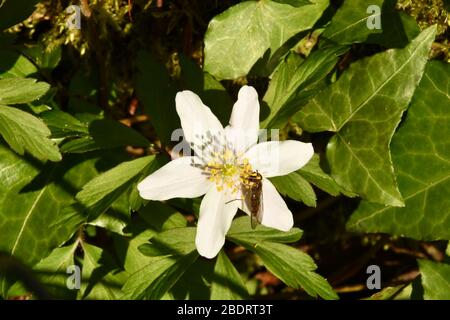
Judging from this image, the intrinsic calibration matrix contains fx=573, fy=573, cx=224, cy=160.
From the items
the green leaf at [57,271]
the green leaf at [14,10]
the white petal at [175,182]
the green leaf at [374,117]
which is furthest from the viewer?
the green leaf at [57,271]

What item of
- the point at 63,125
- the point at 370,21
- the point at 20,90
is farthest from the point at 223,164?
the point at 370,21

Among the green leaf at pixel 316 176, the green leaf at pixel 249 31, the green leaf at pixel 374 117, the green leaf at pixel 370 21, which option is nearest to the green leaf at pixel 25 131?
the green leaf at pixel 249 31

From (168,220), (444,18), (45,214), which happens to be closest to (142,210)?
(168,220)

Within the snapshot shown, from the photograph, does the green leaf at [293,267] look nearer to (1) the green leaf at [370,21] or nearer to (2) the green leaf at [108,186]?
(2) the green leaf at [108,186]

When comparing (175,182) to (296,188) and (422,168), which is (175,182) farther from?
(422,168)

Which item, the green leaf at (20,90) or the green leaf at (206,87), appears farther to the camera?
the green leaf at (206,87)

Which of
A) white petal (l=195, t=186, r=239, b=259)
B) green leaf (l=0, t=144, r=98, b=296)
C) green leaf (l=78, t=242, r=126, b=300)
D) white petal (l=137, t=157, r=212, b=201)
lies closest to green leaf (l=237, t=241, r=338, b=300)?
white petal (l=195, t=186, r=239, b=259)
